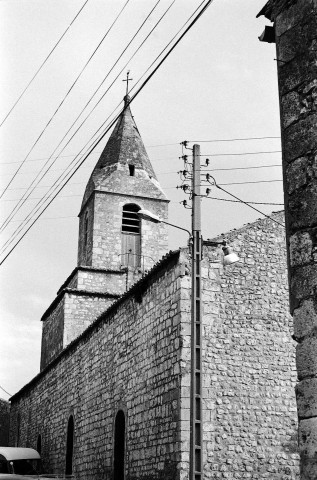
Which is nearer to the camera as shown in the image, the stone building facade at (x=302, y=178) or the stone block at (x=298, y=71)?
the stone building facade at (x=302, y=178)

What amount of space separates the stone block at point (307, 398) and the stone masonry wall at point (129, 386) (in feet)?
22.6

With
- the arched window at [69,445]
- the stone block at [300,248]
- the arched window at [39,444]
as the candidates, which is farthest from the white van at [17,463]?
the stone block at [300,248]

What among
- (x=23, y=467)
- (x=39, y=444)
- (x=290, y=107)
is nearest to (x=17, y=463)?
(x=23, y=467)

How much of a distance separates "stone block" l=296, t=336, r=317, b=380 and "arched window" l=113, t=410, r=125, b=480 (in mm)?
10174

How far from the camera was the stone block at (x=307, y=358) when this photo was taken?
3875mm

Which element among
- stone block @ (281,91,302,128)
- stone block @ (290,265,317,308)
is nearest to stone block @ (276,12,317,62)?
stone block @ (281,91,302,128)

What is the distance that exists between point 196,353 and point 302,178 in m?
5.45

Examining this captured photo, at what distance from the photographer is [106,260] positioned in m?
24.7

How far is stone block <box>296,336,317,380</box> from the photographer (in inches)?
153

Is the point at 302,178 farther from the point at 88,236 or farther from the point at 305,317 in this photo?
the point at 88,236

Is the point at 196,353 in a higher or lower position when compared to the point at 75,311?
lower

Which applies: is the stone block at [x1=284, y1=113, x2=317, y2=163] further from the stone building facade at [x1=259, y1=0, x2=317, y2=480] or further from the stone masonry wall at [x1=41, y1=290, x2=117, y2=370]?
the stone masonry wall at [x1=41, y1=290, x2=117, y2=370]

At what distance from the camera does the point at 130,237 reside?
25391 mm

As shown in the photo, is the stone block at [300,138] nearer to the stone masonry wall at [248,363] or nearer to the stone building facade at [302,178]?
the stone building facade at [302,178]
